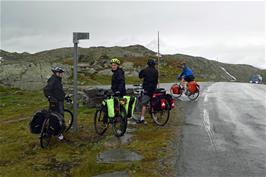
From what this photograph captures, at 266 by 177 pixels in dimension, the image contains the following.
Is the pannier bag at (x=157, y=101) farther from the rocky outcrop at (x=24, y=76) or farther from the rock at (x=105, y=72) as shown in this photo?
the rock at (x=105, y=72)

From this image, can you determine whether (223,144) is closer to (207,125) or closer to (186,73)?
(207,125)

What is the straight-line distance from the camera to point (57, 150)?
389 inches

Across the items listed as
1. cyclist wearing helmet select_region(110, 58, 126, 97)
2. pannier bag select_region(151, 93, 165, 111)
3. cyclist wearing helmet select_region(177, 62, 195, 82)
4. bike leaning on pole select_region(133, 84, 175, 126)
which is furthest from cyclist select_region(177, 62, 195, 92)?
cyclist wearing helmet select_region(110, 58, 126, 97)

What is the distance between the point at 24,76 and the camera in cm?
3178

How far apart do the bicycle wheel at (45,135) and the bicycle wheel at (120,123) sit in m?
1.96

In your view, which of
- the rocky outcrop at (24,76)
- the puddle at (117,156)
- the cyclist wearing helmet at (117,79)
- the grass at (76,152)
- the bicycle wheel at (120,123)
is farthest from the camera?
the rocky outcrop at (24,76)

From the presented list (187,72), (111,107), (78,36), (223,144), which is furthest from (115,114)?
(187,72)

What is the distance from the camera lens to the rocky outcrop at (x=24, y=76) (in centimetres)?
3114

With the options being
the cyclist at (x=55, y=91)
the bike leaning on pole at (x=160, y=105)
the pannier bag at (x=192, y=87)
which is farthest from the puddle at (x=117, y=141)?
the pannier bag at (x=192, y=87)

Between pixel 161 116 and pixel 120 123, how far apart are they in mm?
2495

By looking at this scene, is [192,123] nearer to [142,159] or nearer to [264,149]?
[264,149]

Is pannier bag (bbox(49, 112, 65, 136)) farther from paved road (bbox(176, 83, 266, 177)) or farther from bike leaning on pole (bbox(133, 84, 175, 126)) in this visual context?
bike leaning on pole (bbox(133, 84, 175, 126))

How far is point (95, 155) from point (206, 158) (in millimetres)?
2666

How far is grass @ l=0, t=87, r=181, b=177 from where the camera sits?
26.1 feet
